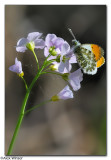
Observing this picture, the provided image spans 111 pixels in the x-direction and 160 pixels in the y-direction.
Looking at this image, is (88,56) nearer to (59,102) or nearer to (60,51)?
(60,51)

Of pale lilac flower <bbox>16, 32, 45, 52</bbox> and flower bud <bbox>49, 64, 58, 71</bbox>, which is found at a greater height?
pale lilac flower <bbox>16, 32, 45, 52</bbox>

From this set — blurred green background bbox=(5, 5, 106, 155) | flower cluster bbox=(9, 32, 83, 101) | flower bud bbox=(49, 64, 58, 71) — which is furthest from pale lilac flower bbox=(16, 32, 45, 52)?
blurred green background bbox=(5, 5, 106, 155)

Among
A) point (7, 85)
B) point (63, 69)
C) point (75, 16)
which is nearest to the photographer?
point (63, 69)

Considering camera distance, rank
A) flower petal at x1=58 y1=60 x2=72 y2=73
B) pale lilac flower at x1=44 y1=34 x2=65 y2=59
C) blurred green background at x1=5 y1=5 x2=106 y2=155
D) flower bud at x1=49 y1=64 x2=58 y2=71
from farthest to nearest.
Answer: blurred green background at x1=5 y1=5 x2=106 y2=155
flower bud at x1=49 y1=64 x2=58 y2=71
pale lilac flower at x1=44 y1=34 x2=65 y2=59
flower petal at x1=58 y1=60 x2=72 y2=73

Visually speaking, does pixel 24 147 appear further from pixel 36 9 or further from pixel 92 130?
pixel 36 9

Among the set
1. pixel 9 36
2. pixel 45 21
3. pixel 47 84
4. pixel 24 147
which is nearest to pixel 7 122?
pixel 24 147

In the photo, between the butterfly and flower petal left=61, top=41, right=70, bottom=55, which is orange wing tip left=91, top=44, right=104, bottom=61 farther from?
flower petal left=61, top=41, right=70, bottom=55
